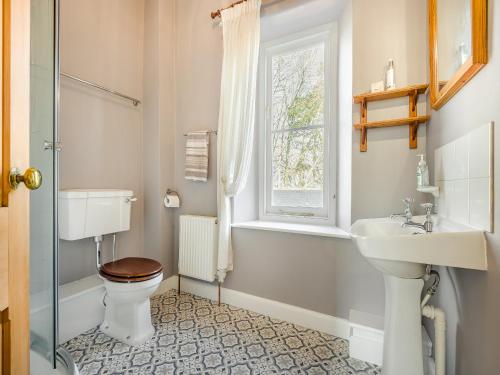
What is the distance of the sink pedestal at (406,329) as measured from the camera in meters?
1.04

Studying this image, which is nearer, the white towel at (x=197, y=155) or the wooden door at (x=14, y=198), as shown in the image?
the wooden door at (x=14, y=198)

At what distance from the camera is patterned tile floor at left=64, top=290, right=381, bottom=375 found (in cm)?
136

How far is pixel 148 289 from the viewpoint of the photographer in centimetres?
155

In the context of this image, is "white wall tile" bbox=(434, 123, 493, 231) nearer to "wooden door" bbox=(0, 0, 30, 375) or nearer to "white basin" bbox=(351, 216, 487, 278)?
"white basin" bbox=(351, 216, 487, 278)

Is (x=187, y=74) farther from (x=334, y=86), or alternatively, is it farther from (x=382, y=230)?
(x=382, y=230)

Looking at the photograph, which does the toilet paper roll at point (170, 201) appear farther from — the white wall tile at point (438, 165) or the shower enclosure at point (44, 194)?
the white wall tile at point (438, 165)

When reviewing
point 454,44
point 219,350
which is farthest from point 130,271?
point 454,44

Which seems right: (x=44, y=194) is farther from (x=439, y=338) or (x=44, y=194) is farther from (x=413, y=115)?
(x=413, y=115)

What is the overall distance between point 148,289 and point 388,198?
162 cm

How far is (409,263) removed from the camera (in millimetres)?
965

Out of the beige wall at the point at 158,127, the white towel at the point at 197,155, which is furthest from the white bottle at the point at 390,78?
the beige wall at the point at 158,127

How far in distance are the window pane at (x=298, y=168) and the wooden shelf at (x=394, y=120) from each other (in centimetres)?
53

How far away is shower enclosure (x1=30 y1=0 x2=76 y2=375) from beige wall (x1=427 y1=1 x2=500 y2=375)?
150 cm

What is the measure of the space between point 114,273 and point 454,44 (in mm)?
2117
